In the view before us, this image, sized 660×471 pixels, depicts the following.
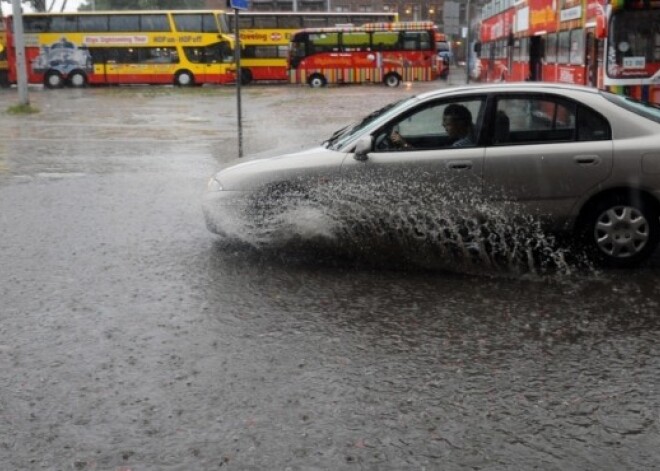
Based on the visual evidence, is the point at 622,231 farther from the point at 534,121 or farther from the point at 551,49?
the point at 551,49

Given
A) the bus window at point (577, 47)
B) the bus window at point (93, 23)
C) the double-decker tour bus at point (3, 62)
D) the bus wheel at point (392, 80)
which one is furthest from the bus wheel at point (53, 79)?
the bus window at point (577, 47)

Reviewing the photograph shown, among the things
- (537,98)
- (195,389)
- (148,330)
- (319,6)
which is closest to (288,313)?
(148,330)

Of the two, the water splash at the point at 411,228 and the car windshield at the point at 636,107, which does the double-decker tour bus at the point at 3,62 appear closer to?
the water splash at the point at 411,228

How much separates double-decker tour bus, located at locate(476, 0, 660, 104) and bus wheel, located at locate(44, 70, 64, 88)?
23882mm

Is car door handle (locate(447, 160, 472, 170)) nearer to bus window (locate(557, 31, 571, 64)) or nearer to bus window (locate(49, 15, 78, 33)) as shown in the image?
bus window (locate(557, 31, 571, 64))

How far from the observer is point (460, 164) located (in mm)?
6750

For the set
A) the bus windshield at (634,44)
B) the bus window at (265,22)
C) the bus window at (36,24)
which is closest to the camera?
the bus windshield at (634,44)

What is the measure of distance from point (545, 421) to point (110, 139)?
15.7 metres

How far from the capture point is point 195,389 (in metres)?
4.39

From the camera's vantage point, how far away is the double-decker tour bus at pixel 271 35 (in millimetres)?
47281

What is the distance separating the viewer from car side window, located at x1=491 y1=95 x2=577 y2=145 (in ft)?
22.3

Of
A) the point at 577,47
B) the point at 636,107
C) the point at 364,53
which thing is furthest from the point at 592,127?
the point at 364,53

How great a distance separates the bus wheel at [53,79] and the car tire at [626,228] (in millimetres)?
41514

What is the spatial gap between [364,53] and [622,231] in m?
39.7
